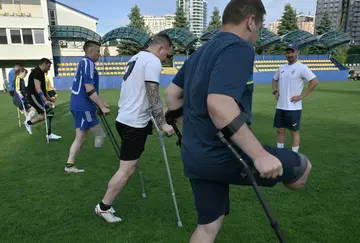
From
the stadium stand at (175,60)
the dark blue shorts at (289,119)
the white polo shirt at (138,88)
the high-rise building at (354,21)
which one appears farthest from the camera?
the high-rise building at (354,21)

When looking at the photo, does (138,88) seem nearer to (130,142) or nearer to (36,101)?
(130,142)

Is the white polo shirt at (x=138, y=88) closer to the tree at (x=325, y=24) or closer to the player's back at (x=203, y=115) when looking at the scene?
the player's back at (x=203, y=115)

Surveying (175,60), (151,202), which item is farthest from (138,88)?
(175,60)

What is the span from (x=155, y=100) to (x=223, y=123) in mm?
1703

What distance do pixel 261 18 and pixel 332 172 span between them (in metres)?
4.14

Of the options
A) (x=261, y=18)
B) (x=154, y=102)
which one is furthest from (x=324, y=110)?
(x=261, y=18)

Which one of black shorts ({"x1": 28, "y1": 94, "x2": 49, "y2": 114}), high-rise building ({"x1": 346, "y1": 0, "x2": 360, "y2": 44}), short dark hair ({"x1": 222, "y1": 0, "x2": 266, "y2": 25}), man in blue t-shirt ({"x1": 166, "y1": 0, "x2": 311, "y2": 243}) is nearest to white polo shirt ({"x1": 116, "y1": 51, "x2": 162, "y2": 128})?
man in blue t-shirt ({"x1": 166, "y1": 0, "x2": 311, "y2": 243})

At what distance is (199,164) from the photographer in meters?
1.90

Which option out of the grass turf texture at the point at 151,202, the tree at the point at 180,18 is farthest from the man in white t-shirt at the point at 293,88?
the tree at the point at 180,18

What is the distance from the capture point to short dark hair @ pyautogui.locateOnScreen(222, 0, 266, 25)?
1.79 metres

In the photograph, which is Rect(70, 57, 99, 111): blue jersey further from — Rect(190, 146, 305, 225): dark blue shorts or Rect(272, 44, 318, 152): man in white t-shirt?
Rect(272, 44, 318, 152): man in white t-shirt

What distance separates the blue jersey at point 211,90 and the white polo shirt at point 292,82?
4171 millimetres

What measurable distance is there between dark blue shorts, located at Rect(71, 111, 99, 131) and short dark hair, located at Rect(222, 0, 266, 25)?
11.6ft

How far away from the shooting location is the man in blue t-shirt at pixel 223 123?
64.5 inches
